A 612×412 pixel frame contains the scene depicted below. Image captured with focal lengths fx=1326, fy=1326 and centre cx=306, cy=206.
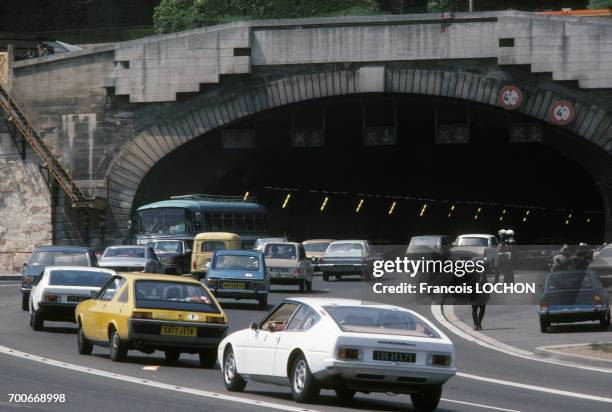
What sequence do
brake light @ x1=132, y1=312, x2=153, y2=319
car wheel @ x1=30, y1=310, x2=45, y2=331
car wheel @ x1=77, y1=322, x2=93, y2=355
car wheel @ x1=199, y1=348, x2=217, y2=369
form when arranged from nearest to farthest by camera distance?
brake light @ x1=132, y1=312, x2=153, y2=319
car wheel @ x1=199, y1=348, x2=217, y2=369
car wheel @ x1=77, y1=322, x2=93, y2=355
car wheel @ x1=30, y1=310, x2=45, y2=331

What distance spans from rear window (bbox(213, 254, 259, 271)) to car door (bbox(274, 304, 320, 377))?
1865 centimetres

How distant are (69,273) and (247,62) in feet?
104

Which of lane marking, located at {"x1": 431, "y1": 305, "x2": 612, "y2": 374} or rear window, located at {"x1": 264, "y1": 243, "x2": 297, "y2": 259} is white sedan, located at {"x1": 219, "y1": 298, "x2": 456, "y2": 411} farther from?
rear window, located at {"x1": 264, "y1": 243, "x2": 297, "y2": 259}

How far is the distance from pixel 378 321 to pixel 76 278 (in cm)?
1242

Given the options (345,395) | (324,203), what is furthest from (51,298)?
(324,203)

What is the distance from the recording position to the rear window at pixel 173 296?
2039cm

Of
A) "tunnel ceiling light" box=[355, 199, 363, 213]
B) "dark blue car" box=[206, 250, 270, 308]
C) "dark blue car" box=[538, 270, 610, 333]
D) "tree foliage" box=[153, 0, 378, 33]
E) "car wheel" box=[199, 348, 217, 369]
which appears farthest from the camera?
"tunnel ceiling light" box=[355, 199, 363, 213]

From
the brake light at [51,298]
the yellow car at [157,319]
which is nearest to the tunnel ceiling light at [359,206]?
the brake light at [51,298]

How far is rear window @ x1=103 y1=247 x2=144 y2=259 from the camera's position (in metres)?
40.5

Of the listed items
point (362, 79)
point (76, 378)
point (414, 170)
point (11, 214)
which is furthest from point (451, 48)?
point (76, 378)

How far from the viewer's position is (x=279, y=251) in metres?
43.5

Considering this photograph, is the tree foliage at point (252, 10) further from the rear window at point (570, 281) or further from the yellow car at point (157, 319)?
the yellow car at point (157, 319)

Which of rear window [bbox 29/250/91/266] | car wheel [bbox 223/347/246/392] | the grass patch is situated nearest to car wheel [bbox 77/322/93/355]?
car wheel [bbox 223/347/246/392]

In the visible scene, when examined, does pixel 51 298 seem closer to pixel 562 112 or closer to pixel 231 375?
pixel 231 375
